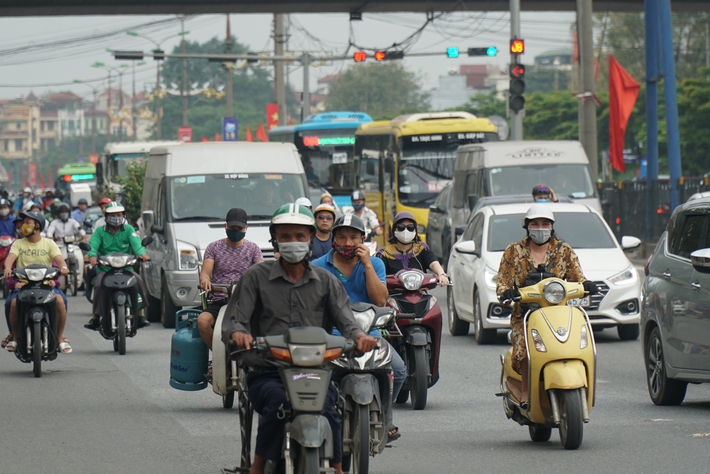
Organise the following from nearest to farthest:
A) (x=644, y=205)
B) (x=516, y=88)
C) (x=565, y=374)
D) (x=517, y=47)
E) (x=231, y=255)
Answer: (x=565, y=374) < (x=231, y=255) < (x=516, y=88) < (x=517, y=47) < (x=644, y=205)

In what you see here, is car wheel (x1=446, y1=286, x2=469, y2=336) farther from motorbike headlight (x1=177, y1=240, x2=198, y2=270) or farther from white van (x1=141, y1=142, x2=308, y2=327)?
motorbike headlight (x1=177, y1=240, x2=198, y2=270)

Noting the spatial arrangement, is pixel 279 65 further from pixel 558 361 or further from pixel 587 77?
pixel 558 361

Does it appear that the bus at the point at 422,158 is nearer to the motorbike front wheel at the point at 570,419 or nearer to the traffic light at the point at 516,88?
the traffic light at the point at 516,88

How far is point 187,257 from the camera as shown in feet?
59.0

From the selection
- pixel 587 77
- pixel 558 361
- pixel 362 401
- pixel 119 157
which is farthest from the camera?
pixel 119 157

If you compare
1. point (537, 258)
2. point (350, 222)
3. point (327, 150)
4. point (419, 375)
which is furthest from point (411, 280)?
point (327, 150)

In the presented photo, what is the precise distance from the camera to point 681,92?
62.2 metres

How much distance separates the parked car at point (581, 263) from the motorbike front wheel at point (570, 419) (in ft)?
19.7

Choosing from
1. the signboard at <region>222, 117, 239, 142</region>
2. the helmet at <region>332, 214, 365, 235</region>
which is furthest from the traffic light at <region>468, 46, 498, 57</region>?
the helmet at <region>332, 214, 365, 235</region>

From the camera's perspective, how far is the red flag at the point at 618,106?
33062 millimetres

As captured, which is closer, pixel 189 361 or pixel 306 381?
pixel 306 381

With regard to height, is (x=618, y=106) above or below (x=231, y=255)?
above

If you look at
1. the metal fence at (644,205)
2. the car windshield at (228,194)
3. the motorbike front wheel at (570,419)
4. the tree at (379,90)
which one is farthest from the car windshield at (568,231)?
the tree at (379,90)

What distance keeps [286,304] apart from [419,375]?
173 inches
